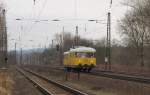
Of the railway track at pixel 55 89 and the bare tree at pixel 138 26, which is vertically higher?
the bare tree at pixel 138 26

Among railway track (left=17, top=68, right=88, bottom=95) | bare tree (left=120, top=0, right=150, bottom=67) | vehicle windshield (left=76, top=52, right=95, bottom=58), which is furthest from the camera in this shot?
bare tree (left=120, top=0, right=150, bottom=67)

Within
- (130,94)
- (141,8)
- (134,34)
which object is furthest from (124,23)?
(130,94)

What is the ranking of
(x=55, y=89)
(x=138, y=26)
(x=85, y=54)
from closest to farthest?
(x=55, y=89), (x=85, y=54), (x=138, y=26)

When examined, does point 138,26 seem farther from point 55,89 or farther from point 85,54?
point 55,89

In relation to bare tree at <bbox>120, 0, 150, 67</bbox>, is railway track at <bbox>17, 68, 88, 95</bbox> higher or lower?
lower

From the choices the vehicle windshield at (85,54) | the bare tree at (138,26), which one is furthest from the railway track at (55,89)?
the bare tree at (138,26)

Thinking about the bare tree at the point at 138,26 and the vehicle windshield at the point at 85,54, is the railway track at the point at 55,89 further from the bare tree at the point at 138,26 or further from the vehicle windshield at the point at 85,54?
the bare tree at the point at 138,26

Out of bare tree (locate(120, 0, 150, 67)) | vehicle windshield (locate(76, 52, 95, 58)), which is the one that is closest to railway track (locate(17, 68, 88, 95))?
vehicle windshield (locate(76, 52, 95, 58))

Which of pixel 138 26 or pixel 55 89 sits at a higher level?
pixel 138 26

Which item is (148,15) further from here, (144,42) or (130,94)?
(130,94)

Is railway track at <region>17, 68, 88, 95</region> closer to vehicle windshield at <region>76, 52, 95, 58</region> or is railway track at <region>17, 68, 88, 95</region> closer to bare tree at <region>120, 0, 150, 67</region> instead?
vehicle windshield at <region>76, 52, 95, 58</region>

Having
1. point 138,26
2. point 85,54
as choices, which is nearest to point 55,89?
point 85,54

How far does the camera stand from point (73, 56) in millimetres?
55625

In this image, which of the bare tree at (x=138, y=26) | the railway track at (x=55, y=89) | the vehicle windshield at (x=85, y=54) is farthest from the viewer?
the bare tree at (x=138, y=26)
